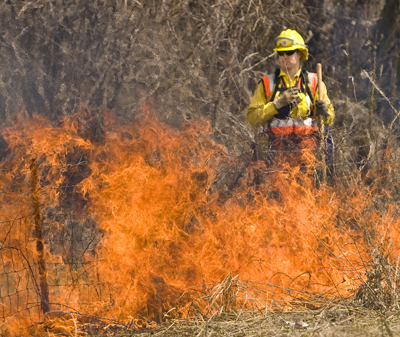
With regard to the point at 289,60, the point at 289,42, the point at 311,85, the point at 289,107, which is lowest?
the point at 289,107

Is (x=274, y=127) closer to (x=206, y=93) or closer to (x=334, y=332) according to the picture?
(x=334, y=332)

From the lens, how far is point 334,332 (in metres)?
3.33

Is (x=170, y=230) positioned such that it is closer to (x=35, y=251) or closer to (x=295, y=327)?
(x=35, y=251)

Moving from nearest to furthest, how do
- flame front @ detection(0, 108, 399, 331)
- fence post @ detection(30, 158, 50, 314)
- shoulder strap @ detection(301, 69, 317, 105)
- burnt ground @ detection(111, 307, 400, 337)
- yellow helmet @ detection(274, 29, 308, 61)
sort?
burnt ground @ detection(111, 307, 400, 337)
fence post @ detection(30, 158, 50, 314)
flame front @ detection(0, 108, 399, 331)
yellow helmet @ detection(274, 29, 308, 61)
shoulder strap @ detection(301, 69, 317, 105)

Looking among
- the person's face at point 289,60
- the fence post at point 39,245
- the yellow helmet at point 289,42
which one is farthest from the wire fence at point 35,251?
the yellow helmet at point 289,42

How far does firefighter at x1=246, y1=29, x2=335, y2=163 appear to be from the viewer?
527 centimetres

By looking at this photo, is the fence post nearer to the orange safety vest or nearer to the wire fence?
the wire fence

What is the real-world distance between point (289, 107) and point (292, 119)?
186mm

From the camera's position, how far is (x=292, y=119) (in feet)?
17.5

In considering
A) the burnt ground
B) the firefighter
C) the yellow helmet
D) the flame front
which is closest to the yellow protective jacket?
the firefighter

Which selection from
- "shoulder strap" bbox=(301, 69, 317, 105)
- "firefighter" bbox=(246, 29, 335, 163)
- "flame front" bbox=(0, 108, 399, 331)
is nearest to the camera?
"flame front" bbox=(0, 108, 399, 331)

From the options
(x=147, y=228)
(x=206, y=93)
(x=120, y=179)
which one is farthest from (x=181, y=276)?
(x=206, y=93)

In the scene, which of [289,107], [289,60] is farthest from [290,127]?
[289,60]

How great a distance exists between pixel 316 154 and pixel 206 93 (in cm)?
357
